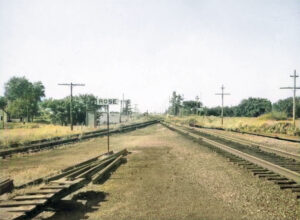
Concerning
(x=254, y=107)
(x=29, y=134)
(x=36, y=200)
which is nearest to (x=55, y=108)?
(x=29, y=134)

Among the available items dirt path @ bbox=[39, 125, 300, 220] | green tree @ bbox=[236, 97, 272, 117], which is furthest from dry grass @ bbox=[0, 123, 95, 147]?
green tree @ bbox=[236, 97, 272, 117]

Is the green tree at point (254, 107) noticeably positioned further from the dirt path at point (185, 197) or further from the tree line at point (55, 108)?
the dirt path at point (185, 197)

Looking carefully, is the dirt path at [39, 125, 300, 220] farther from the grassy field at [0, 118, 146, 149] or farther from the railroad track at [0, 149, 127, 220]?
the grassy field at [0, 118, 146, 149]

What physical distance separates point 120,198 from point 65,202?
4.14ft

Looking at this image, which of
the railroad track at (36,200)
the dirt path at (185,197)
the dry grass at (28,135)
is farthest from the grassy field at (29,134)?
the railroad track at (36,200)

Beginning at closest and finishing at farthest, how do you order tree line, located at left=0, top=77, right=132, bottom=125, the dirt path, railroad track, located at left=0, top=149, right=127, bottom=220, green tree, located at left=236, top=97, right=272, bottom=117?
railroad track, located at left=0, top=149, right=127, bottom=220 < the dirt path < tree line, located at left=0, top=77, right=132, bottom=125 < green tree, located at left=236, top=97, right=272, bottom=117

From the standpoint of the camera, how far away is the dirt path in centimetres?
483

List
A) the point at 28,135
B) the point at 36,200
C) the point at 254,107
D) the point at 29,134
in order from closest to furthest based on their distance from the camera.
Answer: the point at 36,200 → the point at 28,135 → the point at 29,134 → the point at 254,107

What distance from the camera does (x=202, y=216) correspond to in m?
4.72

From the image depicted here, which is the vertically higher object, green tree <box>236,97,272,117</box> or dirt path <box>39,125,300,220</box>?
green tree <box>236,97,272,117</box>

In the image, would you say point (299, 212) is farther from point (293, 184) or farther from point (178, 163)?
point (178, 163)

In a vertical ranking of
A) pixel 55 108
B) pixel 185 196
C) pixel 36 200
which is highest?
pixel 55 108

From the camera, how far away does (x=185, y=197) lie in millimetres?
5762

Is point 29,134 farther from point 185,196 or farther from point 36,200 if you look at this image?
point 185,196
